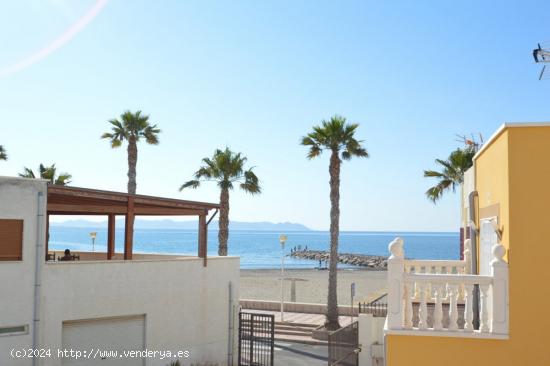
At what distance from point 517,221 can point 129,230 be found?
1387cm

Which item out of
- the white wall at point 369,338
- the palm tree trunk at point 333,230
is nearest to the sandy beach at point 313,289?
the palm tree trunk at point 333,230

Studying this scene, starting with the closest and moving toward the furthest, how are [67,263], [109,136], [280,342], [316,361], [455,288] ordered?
[455,288]
[67,263]
[316,361]
[280,342]
[109,136]

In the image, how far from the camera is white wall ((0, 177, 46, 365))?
52.3 feet

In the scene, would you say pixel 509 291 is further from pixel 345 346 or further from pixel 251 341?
pixel 251 341

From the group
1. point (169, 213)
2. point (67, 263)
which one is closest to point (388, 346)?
point (67, 263)

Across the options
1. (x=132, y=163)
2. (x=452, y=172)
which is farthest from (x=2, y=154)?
(x=452, y=172)

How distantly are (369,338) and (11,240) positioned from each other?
1225 cm

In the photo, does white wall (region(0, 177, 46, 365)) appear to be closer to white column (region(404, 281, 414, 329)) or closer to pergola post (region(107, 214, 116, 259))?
pergola post (region(107, 214, 116, 259))

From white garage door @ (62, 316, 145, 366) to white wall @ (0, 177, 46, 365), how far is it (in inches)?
55.9

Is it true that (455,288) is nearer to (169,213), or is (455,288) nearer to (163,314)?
(163,314)

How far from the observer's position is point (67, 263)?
17.3 metres

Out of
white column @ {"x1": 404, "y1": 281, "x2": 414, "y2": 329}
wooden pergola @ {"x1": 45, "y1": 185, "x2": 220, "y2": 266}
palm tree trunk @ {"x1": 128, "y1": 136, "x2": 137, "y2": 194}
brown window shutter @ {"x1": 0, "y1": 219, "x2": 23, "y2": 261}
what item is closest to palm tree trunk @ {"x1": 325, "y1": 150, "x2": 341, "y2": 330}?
wooden pergola @ {"x1": 45, "y1": 185, "x2": 220, "y2": 266}

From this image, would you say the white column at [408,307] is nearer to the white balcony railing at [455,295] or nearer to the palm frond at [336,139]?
the white balcony railing at [455,295]

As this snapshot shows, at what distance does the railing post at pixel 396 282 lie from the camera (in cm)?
898
